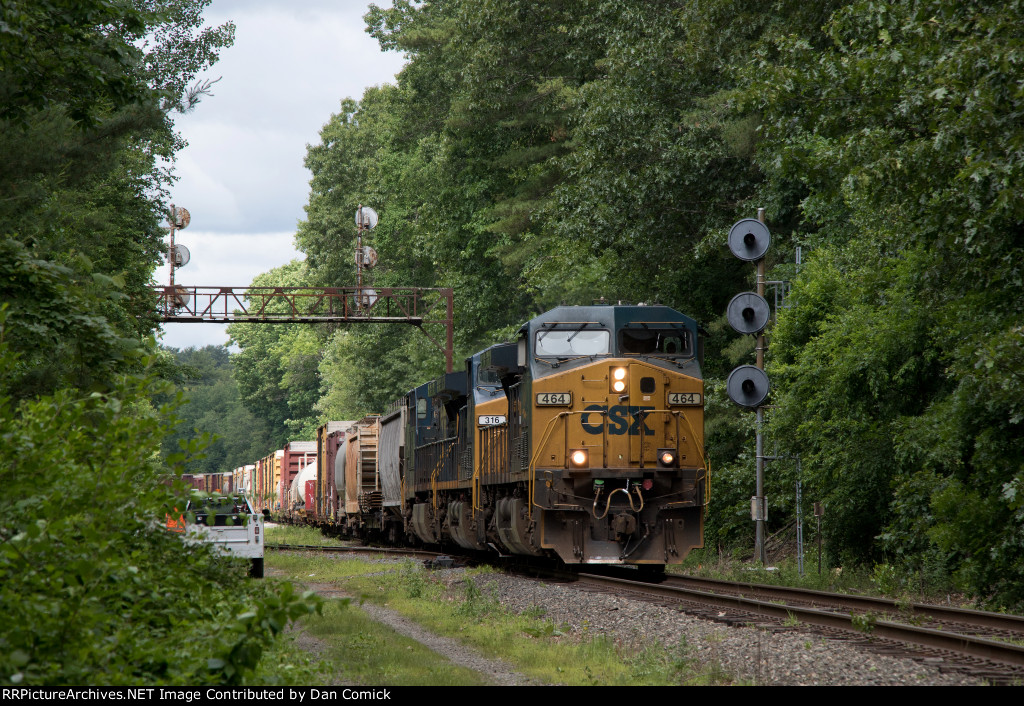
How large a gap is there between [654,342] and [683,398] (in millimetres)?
Answer: 1075

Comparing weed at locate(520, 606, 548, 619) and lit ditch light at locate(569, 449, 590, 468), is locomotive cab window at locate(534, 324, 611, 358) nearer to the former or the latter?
lit ditch light at locate(569, 449, 590, 468)

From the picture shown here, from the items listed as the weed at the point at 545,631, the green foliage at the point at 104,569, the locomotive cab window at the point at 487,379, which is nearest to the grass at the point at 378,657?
the green foliage at the point at 104,569

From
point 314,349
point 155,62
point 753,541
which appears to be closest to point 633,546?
A: point 753,541

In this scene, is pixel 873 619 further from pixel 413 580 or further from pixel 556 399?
pixel 413 580

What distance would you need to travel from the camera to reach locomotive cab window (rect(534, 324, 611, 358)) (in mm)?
16609

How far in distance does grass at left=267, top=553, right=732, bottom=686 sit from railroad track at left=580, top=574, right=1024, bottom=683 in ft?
6.34

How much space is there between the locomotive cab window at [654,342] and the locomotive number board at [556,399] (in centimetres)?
116

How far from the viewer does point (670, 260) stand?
28.2m

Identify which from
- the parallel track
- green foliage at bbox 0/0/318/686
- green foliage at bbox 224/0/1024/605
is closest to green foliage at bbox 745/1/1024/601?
green foliage at bbox 224/0/1024/605

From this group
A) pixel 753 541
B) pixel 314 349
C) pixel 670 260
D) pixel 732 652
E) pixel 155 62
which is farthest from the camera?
pixel 314 349

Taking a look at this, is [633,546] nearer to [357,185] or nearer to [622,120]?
[622,120]

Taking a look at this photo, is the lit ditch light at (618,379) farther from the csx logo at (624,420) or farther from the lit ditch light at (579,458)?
the lit ditch light at (579,458)

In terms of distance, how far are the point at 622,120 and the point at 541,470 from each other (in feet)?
44.1

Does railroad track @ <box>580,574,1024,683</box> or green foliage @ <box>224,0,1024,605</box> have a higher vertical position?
green foliage @ <box>224,0,1024,605</box>
